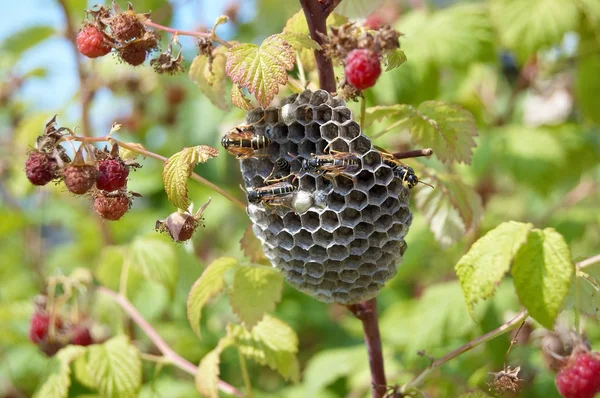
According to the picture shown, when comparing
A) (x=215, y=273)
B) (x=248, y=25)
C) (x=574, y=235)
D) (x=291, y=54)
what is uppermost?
(x=248, y=25)

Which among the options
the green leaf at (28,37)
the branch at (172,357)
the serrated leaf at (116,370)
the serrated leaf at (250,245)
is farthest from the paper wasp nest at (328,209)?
the green leaf at (28,37)

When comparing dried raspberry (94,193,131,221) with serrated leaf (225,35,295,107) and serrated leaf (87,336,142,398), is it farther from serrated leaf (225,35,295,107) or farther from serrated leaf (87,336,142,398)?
serrated leaf (87,336,142,398)

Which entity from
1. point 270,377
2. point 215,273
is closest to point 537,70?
point 270,377

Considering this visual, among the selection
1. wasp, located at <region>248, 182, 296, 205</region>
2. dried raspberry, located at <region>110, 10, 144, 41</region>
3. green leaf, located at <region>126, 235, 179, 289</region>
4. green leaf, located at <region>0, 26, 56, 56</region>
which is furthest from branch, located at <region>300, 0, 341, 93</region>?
green leaf, located at <region>0, 26, 56, 56</region>

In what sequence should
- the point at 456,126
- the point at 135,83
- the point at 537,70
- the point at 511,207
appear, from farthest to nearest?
the point at 511,207 < the point at 135,83 < the point at 537,70 < the point at 456,126

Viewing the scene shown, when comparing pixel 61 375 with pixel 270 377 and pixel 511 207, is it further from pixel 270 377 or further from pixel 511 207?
pixel 511 207

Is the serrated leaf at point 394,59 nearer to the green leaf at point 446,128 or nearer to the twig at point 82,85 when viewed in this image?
the green leaf at point 446,128
